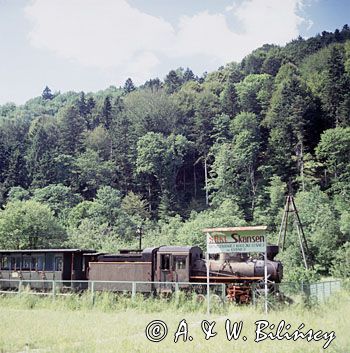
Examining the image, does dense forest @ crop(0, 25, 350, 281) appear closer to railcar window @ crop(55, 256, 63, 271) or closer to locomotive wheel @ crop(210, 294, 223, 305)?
railcar window @ crop(55, 256, 63, 271)

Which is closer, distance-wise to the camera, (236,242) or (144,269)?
(236,242)

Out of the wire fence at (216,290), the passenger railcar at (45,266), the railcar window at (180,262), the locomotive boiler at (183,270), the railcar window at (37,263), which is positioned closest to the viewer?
the wire fence at (216,290)

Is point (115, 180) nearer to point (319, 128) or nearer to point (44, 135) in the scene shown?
point (44, 135)

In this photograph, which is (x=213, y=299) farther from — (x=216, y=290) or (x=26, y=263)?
(x=26, y=263)

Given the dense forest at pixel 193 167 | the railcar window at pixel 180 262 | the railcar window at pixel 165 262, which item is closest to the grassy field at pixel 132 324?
the railcar window at pixel 180 262

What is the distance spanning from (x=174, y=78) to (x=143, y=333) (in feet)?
385

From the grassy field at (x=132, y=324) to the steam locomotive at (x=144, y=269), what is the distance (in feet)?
4.28

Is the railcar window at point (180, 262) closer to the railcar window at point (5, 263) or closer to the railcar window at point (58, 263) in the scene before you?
the railcar window at point (58, 263)

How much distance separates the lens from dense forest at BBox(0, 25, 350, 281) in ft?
154

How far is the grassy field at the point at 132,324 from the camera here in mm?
10539

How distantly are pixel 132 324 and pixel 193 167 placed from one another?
69.4m

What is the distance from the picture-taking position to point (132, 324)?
14133mm

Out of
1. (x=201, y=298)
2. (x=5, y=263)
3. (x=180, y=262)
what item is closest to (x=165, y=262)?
(x=180, y=262)

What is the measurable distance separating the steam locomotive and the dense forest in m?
14.6
